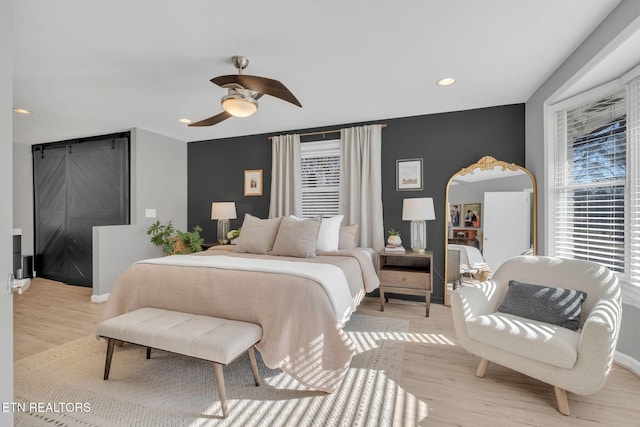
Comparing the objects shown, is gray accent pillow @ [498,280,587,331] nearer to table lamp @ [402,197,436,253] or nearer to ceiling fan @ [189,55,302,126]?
table lamp @ [402,197,436,253]

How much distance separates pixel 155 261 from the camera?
8.96 ft

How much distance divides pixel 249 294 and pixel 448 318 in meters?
2.37

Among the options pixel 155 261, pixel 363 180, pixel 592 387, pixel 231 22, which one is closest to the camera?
pixel 592 387

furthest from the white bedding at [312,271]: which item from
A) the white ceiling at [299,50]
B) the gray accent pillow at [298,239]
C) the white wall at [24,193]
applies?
the white wall at [24,193]

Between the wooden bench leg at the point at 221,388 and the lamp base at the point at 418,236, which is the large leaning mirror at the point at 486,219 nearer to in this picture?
the lamp base at the point at 418,236

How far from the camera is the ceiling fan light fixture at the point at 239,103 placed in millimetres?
2375

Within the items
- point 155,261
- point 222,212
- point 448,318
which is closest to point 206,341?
point 155,261

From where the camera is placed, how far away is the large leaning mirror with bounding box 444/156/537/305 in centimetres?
339

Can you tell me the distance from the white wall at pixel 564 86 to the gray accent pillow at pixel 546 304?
2.20 ft

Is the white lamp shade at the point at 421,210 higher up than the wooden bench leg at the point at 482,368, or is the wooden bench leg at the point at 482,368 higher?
the white lamp shade at the point at 421,210

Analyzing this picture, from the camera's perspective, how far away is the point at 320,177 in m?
4.54

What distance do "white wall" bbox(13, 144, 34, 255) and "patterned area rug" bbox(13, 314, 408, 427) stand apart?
4380 mm

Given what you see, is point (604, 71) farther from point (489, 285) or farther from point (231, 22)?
point (231, 22)

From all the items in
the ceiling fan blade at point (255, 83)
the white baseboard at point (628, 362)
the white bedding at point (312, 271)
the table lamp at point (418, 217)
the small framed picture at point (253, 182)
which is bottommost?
the white baseboard at point (628, 362)
